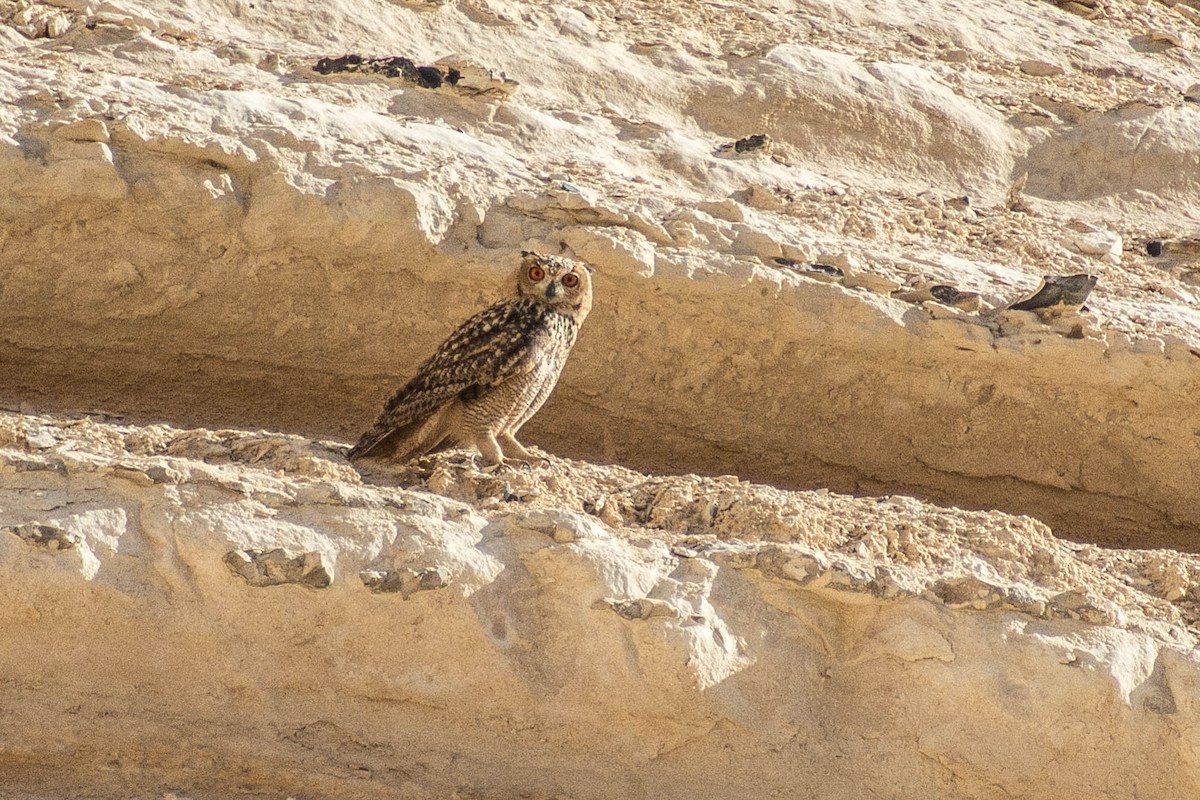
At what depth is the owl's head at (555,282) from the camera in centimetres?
→ 584

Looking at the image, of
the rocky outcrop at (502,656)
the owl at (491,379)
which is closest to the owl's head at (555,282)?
the owl at (491,379)

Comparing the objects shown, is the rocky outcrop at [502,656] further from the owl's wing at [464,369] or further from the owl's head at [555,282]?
the owl's head at [555,282]

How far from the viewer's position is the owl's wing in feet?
18.4

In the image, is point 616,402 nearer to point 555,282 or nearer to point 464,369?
point 555,282

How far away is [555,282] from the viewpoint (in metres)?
5.85

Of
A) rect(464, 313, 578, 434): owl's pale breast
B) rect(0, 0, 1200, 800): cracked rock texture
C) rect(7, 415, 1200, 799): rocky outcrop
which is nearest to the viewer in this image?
rect(7, 415, 1200, 799): rocky outcrop

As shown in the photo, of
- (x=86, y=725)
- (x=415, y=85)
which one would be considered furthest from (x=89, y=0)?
(x=86, y=725)

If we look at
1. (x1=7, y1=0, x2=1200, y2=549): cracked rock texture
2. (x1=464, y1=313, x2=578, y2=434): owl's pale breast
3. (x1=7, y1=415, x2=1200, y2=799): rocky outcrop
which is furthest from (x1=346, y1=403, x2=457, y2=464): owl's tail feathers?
(x1=7, y1=0, x2=1200, y2=549): cracked rock texture

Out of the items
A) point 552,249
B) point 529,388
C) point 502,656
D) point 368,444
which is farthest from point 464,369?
point 502,656

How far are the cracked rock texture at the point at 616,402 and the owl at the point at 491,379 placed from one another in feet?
0.82

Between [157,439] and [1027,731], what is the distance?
122 inches

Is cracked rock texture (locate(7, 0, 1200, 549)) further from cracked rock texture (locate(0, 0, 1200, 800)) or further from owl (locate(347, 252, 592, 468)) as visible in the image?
owl (locate(347, 252, 592, 468))

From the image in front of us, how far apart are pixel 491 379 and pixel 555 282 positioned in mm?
496

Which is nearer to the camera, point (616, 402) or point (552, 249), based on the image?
point (552, 249)
